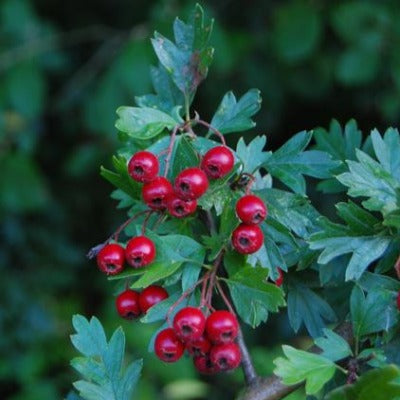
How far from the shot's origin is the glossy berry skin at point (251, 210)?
788 mm

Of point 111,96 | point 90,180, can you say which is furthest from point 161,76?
point 90,180

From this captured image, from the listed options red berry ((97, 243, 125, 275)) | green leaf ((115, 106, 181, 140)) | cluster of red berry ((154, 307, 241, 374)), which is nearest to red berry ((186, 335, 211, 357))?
cluster of red berry ((154, 307, 241, 374))

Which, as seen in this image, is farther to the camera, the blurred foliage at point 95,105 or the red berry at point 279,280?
the blurred foliage at point 95,105

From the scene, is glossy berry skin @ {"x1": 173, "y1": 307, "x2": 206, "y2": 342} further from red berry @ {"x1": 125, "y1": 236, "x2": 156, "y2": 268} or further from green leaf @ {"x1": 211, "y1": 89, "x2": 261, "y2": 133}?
green leaf @ {"x1": 211, "y1": 89, "x2": 261, "y2": 133}

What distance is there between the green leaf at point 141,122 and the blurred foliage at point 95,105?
58.4 inches

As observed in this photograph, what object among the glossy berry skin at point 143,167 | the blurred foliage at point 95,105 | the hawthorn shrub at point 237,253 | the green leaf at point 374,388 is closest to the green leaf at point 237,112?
the hawthorn shrub at point 237,253

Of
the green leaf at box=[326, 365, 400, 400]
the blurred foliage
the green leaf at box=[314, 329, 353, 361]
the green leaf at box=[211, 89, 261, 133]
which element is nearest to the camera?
the green leaf at box=[326, 365, 400, 400]

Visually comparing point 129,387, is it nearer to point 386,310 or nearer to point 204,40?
point 386,310

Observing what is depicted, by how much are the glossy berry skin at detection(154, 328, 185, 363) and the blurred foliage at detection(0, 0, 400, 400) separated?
4.91 feet

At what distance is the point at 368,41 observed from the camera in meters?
2.52

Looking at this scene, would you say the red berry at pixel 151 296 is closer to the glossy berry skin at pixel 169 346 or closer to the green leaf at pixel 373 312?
the glossy berry skin at pixel 169 346

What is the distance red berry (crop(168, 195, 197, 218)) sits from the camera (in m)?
0.81

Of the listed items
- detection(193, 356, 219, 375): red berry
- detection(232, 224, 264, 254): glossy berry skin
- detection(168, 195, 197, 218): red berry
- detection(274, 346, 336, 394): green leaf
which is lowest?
detection(193, 356, 219, 375): red berry

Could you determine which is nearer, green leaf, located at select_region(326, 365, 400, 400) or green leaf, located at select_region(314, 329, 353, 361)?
green leaf, located at select_region(326, 365, 400, 400)
